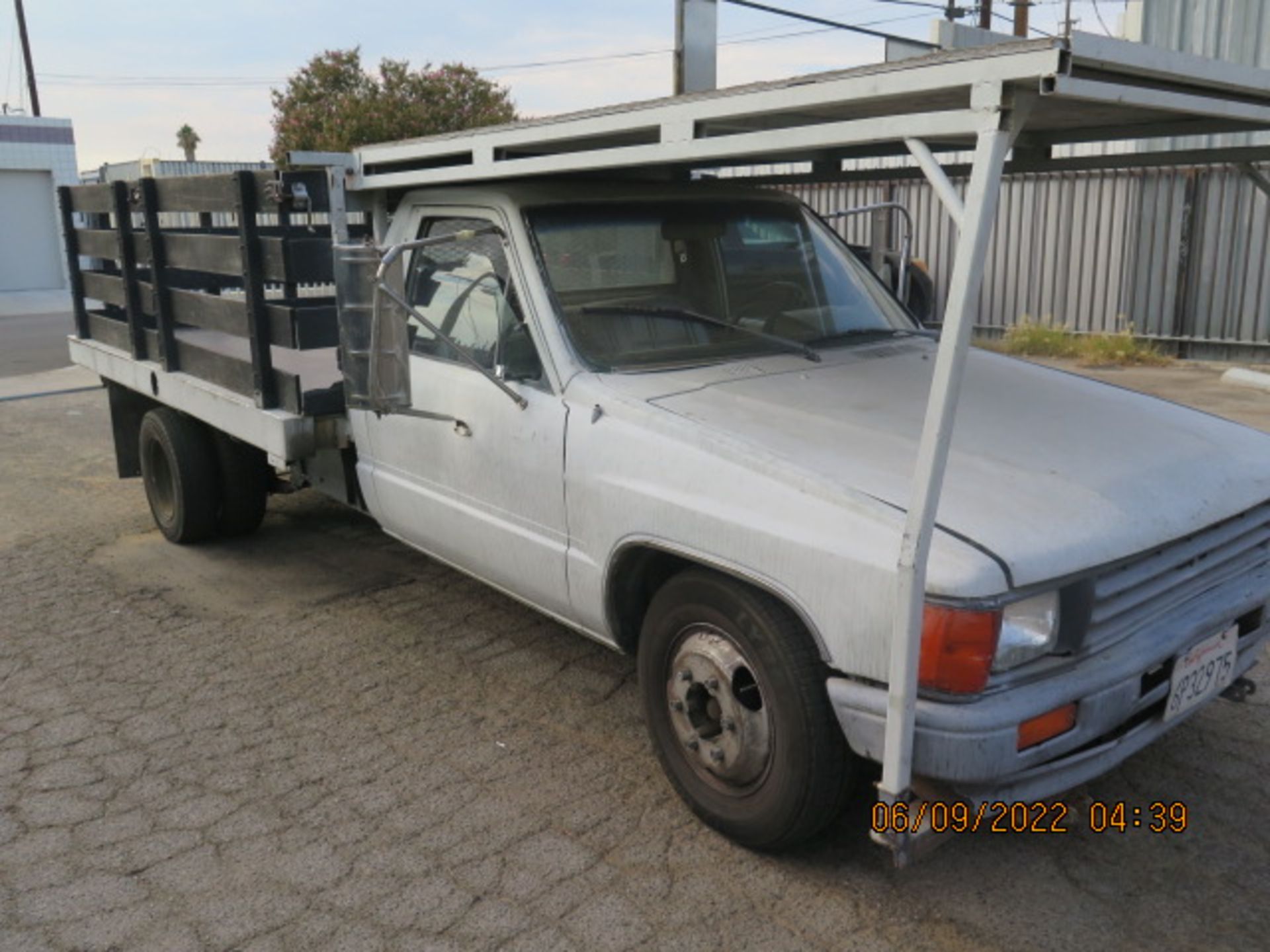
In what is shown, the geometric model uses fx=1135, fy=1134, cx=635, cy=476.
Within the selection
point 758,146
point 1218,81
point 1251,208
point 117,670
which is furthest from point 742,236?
point 1251,208

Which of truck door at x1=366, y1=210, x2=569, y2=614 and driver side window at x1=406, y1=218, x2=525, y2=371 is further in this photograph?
driver side window at x1=406, y1=218, x2=525, y2=371

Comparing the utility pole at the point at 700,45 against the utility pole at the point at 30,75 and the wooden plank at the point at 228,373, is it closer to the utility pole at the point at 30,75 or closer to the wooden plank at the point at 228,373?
the wooden plank at the point at 228,373

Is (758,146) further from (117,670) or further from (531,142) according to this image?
(117,670)

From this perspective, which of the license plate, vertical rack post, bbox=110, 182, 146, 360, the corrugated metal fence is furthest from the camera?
the corrugated metal fence

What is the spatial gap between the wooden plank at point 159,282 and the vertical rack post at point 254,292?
1009 mm

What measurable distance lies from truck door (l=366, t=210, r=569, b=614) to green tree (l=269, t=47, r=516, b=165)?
70.5ft

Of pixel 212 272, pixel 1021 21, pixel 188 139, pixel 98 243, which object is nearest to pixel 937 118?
pixel 212 272

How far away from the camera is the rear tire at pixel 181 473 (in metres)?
5.91

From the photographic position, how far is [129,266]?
19.5 ft

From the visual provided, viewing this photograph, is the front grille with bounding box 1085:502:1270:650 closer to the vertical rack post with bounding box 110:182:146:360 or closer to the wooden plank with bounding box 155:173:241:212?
the wooden plank with bounding box 155:173:241:212

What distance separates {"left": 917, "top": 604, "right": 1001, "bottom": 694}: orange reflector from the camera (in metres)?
2.56

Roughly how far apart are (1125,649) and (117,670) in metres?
3.79

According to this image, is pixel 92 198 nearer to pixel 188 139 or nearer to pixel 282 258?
pixel 282 258

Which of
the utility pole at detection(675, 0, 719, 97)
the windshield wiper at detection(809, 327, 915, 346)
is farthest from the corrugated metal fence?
the windshield wiper at detection(809, 327, 915, 346)
